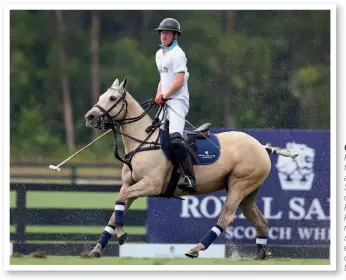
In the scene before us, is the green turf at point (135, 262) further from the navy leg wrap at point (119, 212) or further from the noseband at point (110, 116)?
the noseband at point (110, 116)

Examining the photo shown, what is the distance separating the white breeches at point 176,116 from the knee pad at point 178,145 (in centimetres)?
6

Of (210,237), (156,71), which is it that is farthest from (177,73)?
(156,71)

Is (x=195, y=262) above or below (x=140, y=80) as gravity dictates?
below

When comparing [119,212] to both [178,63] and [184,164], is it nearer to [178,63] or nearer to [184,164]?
[184,164]

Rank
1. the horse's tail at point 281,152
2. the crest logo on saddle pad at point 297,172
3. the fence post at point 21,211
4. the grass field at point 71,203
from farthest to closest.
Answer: the grass field at point 71,203, the fence post at point 21,211, the crest logo on saddle pad at point 297,172, the horse's tail at point 281,152

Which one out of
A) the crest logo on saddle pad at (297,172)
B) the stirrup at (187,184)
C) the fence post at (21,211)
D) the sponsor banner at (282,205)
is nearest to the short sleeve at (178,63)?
the stirrup at (187,184)

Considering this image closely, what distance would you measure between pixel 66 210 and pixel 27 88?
11.0 meters

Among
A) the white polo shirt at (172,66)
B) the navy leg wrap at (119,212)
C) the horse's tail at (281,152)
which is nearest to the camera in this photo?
the navy leg wrap at (119,212)

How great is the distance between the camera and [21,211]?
1420 centimetres

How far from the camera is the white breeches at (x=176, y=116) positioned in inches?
447

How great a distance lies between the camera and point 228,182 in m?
11.8

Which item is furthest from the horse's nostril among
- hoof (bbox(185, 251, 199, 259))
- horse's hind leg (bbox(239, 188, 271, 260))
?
horse's hind leg (bbox(239, 188, 271, 260))
